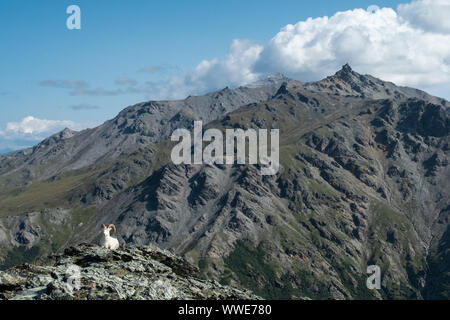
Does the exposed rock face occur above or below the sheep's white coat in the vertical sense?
below

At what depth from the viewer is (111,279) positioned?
40.9 m

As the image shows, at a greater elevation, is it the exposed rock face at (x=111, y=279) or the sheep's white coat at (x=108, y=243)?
the sheep's white coat at (x=108, y=243)

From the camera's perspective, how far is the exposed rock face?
37688 mm

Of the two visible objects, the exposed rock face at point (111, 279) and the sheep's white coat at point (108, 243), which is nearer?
the exposed rock face at point (111, 279)

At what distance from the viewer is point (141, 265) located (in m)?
48.7

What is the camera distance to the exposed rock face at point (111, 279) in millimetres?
37688

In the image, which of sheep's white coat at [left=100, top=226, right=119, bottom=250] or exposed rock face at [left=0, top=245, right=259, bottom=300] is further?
sheep's white coat at [left=100, top=226, right=119, bottom=250]
